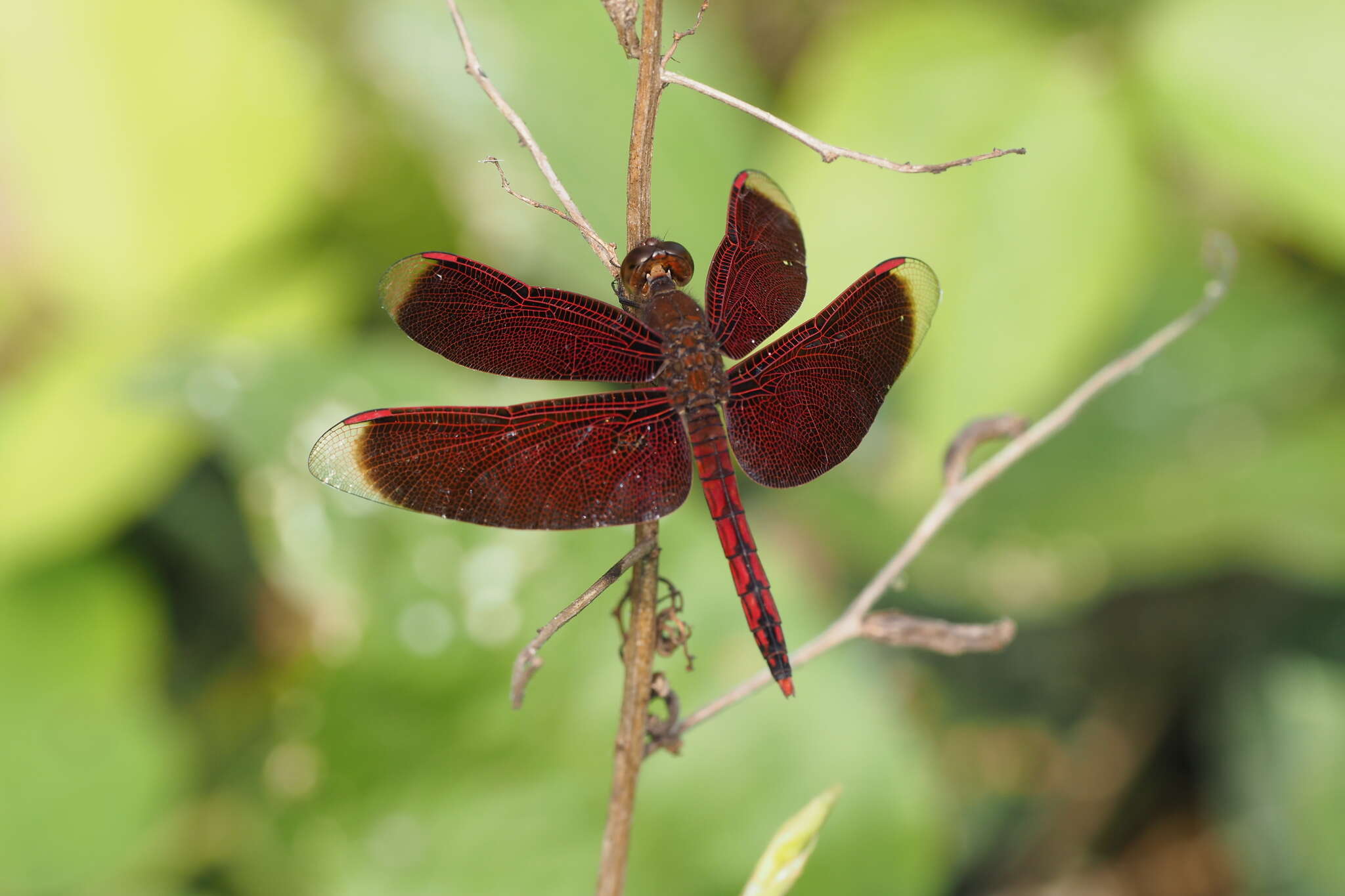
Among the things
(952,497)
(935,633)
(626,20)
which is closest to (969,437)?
(952,497)

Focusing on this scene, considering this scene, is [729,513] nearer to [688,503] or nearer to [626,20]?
[626,20]

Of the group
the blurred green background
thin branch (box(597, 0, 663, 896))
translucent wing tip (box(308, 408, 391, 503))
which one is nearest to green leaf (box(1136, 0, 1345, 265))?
the blurred green background

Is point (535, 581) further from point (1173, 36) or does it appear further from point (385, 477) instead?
point (1173, 36)

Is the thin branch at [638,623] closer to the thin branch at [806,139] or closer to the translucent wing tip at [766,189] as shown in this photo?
the thin branch at [806,139]

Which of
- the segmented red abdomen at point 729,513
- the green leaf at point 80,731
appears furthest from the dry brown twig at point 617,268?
the green leaf at point 80,731

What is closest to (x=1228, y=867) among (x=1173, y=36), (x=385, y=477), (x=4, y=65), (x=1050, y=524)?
(x=1050, y=524)
